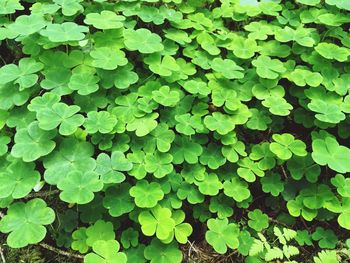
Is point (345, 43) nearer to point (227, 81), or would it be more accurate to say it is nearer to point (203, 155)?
point (227, 81)

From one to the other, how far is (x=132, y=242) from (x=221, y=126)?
878 mm

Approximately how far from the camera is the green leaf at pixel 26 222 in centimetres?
202

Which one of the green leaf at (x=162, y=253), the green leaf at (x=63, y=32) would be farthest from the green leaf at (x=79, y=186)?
the green leaf at (x=63, y=32)

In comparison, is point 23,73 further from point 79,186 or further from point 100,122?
point 79,186

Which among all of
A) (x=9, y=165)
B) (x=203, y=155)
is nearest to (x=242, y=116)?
(x=203, y=155)

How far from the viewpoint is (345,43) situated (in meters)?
2.78

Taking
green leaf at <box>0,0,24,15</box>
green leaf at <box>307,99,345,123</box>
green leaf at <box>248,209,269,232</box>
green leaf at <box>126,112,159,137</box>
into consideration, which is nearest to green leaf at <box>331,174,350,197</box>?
green leaf at <box>307,99,345,123</box>

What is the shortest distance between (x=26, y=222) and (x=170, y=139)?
928mm

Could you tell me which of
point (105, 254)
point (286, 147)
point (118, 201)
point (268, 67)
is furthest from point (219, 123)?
point (105, 254)

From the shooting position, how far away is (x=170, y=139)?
238cm

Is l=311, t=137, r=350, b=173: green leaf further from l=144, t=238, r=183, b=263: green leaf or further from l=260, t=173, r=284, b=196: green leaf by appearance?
l=144, t=238, r=183, b=263: green leaf

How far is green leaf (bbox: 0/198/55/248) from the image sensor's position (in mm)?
2018

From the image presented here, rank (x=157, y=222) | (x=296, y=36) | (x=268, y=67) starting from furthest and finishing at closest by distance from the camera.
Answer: (x=296, y=36) < (x=268, y=67) < (x=157, y=222)

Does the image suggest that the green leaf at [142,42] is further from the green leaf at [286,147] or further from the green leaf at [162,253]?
the green leaf at [162,253]
